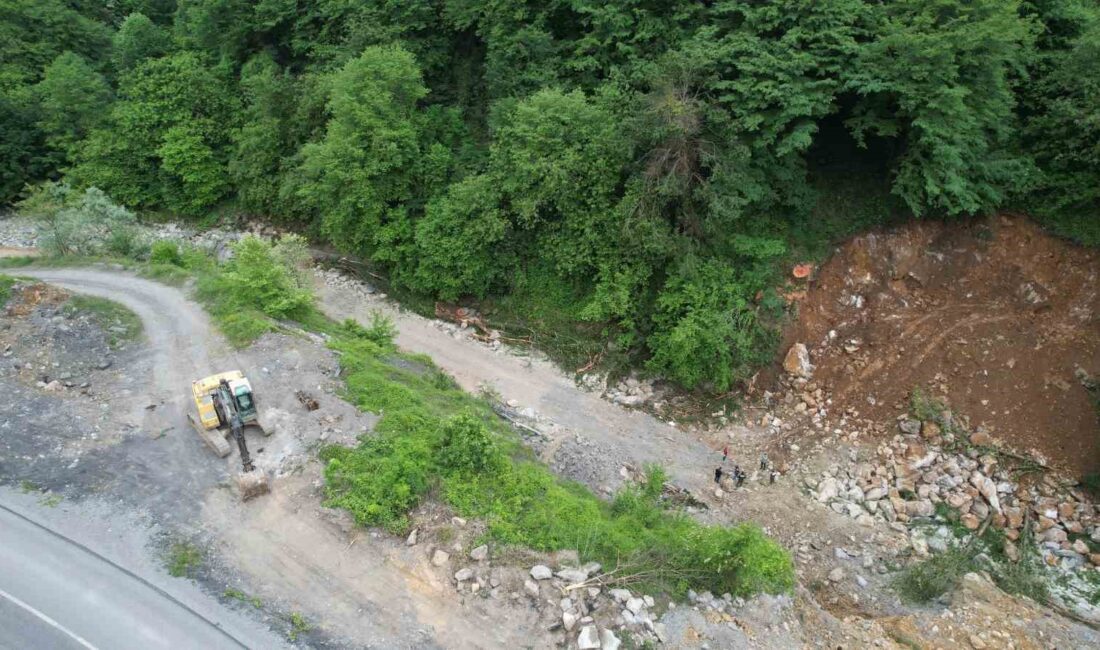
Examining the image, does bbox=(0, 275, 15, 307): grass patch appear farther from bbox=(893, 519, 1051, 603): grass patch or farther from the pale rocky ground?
bbox=(893, 519, 1051, 603): grass patch

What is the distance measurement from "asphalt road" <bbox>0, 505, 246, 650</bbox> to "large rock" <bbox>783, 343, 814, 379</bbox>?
62.4 feet

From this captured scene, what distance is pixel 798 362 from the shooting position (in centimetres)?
2288

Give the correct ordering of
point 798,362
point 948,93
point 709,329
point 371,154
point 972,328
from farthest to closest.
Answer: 1. point 371,154
2. point 798,362
3. point 709,329
4. point 972,328
5. point 948,93

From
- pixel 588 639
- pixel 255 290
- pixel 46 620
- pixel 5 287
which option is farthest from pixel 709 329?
pixel 5 287

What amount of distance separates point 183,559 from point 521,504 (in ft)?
24.7

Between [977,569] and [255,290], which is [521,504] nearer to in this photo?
[977,569]

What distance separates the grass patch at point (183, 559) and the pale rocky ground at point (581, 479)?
35 centimetres

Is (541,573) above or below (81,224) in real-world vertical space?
below

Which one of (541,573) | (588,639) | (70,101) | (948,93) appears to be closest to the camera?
(588,639)

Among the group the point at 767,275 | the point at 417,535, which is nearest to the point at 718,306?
the point at 767,275

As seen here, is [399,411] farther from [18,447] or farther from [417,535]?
[18,447]

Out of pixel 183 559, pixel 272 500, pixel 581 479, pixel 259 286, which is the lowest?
pixel 581 479

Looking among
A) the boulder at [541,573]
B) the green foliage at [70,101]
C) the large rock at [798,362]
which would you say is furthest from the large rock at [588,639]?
the green foliage at [70,101]

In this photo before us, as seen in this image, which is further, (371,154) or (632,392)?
(371,154)
